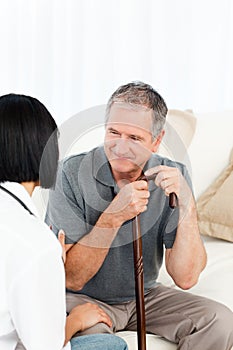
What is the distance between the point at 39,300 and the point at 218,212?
1267 millimetres

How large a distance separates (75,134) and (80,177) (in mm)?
297

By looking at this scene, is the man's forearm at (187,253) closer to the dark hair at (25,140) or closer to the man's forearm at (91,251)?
the man's forearm at (91,251)

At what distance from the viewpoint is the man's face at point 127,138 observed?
1755mm

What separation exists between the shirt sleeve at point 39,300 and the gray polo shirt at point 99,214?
490 millimetres

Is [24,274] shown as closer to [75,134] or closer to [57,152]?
[57,152]

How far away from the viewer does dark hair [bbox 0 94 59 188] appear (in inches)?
54.7

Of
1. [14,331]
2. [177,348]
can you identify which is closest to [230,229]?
[177,348]

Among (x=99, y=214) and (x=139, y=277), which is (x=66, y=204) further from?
(x=139, y=277)

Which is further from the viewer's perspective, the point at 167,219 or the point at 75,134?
the point at 167,219

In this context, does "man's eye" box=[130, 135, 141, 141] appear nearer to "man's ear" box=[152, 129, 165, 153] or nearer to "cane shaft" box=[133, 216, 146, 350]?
"man's ear" box=[152, 129, 165, 153]

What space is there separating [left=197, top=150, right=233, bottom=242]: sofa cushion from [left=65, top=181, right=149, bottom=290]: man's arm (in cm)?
74

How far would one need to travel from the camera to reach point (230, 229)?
96.8 inches

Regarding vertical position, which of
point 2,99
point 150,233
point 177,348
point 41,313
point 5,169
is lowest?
point 177,348

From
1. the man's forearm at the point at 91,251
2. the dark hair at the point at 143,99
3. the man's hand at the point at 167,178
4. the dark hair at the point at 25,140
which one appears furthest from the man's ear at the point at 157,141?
the dark hair at the point at 25,140
